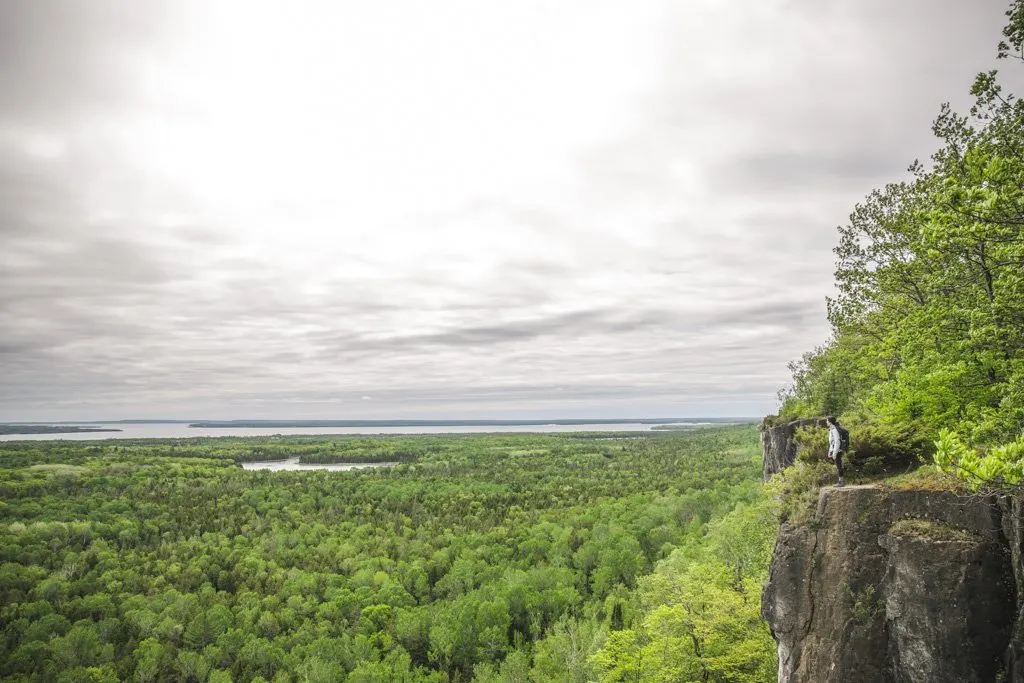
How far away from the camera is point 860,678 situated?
1277cm

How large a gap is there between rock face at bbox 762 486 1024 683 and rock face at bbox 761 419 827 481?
14.5 metres

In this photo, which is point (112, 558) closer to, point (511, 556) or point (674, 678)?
point (511, 556)

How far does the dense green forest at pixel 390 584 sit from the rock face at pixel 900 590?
12070 millimetres

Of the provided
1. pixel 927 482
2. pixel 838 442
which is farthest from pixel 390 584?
pixel 927 482

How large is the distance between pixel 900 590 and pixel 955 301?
12.2 meters

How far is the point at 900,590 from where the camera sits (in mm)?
12312

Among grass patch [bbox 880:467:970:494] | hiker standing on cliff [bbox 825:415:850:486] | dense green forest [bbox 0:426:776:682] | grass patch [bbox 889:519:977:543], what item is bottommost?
dense green forest [bbox 0:426:776:682]

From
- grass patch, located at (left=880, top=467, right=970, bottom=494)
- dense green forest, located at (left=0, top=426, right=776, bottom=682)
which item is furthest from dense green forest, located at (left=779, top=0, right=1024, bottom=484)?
dense green forest, located at (left=0, top=426, right=776, bottom=682)

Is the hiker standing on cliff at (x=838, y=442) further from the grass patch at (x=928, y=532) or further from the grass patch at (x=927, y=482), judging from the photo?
the grass patch at (x=928, y=532)

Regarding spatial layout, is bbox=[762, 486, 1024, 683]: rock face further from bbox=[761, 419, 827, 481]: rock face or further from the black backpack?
bbox=[761, 419, 827, 481]: rock face

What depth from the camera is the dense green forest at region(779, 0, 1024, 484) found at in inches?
368

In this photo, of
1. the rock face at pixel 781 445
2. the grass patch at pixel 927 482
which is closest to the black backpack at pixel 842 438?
the grass patch at pixel 927 482

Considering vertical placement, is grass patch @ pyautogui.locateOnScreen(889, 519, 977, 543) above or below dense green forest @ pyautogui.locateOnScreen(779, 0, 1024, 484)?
below

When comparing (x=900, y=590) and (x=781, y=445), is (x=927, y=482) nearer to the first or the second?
(x=900, y=590)
